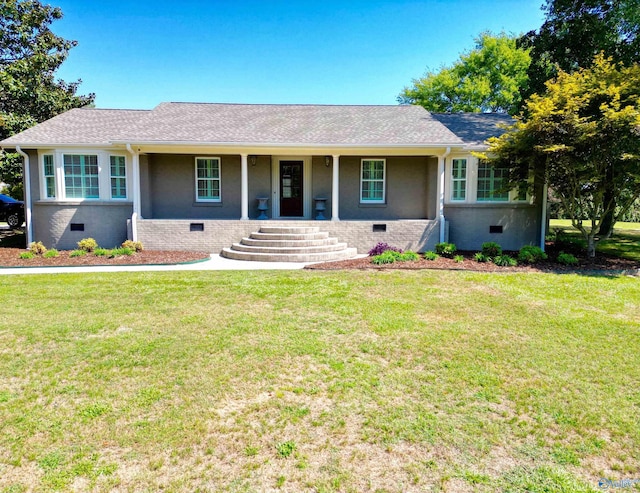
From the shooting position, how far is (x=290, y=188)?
45.7ft

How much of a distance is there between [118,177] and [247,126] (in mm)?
4376

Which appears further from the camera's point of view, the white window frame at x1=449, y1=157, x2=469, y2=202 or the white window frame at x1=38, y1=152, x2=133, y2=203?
the white window frame at x1=449, y1=157, x2=469, y2=202

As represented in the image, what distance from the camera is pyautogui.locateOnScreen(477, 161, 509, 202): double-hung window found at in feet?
41.7

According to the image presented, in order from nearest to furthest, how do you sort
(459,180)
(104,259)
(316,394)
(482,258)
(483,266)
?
(316,394) < (483,266) < (482,258) < (104,259) < (459,180)

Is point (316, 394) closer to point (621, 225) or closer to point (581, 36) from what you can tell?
point (581, 36)

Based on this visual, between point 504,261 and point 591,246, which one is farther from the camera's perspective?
point 591,246

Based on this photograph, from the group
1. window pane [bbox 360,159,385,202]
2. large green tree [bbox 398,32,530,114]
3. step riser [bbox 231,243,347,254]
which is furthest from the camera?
large green tree [bbox 398,32,530,114]

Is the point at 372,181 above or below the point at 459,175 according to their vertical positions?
below

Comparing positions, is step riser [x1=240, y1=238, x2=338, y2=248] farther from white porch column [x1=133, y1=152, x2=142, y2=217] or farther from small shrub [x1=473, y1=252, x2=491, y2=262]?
small shrub [x1=473, y1=252, x2=491, y2=262]

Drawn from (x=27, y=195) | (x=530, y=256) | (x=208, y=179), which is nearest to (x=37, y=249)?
(x=27, y=195)

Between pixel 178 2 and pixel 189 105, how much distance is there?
11.4 ft

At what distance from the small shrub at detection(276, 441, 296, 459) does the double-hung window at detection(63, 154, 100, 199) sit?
472 inches

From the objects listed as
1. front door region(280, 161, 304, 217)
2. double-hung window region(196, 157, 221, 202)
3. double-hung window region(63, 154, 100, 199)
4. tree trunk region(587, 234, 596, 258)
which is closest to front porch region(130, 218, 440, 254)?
double-hung window region(196, 157, 221, 202)

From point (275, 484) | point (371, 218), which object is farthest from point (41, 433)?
point (371, 218)
